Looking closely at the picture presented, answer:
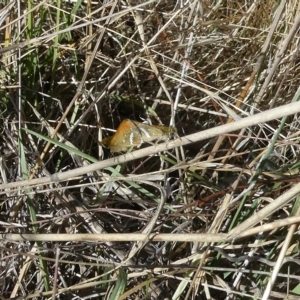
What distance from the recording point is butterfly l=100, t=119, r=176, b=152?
3.54 feet

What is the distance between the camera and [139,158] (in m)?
1.04

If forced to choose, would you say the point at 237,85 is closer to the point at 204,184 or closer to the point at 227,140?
the point at 227,140

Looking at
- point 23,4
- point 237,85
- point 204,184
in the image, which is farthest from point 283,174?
point 23,4

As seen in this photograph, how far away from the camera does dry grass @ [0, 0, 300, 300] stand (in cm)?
103

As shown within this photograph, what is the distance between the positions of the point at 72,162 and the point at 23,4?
0.38 meters

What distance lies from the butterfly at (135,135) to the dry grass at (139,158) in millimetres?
42

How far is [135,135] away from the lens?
110 centimetres

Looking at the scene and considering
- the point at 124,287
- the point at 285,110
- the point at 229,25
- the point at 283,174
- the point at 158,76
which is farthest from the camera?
the point at 229,25

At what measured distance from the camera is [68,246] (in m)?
1.02

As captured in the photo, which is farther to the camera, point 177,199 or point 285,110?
point 177,199

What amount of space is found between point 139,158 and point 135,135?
0.08 meters

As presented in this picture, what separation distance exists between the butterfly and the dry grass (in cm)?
4

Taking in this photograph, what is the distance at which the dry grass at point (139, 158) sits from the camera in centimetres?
103

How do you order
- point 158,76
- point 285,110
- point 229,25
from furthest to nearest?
point 229,25
point 158,76
point 285,110
